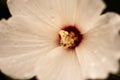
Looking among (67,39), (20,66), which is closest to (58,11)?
(67,39)

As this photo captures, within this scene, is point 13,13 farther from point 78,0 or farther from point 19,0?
point 78,0

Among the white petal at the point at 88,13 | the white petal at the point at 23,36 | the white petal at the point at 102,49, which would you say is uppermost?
the white petal at the point at 23,36

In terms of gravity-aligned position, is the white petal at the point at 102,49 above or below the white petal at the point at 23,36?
below

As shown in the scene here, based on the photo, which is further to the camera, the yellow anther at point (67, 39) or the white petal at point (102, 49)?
the yellow anther at point (67, 39)

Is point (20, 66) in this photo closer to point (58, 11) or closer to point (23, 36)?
point (23, 36)

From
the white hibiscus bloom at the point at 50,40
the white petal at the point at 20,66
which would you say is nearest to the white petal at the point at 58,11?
the white hibiscus bloom at the point at 50,40

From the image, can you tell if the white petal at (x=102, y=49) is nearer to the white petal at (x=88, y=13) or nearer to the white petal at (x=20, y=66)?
the white petal at (x=88, y=13)

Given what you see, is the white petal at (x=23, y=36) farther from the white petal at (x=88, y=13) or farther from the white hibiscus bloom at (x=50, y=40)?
the white petal at (x=88, y=13)

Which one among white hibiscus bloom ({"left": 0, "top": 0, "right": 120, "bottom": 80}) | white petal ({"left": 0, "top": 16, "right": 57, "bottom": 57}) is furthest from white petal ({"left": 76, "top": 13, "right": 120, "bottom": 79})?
white petal ({"left": 0, "top": 16, "right": 57, "bottom": 57})
